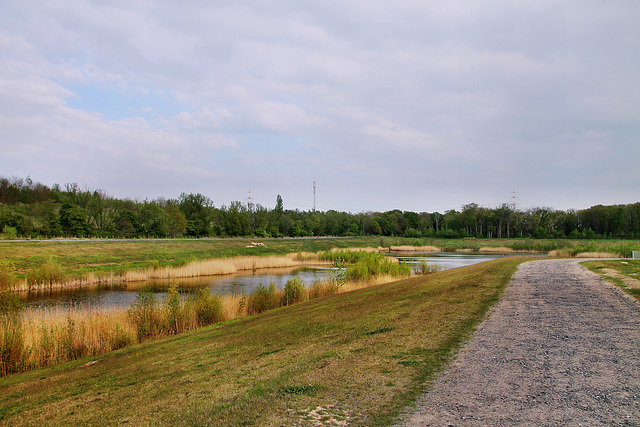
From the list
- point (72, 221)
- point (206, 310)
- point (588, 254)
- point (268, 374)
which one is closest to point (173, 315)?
point (206, 310)

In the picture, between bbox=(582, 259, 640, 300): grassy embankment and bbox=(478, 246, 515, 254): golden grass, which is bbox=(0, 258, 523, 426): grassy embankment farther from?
bbox=(478, 246, 515, 254): golden grass

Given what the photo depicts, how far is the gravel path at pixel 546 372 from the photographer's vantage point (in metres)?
4.27

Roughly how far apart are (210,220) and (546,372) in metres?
84.0

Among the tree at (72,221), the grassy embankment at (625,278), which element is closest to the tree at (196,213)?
the tree at (72,221)

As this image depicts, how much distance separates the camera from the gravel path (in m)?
4.27

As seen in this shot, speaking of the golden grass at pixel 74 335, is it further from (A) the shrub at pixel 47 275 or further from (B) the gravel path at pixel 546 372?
(A) the shrub at pixel 47 275

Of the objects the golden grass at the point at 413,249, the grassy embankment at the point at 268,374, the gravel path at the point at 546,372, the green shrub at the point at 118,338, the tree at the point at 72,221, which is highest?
the tree at the point at 72,221

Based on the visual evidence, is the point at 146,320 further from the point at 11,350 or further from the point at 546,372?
the point at 546,372

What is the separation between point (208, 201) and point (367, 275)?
72580mm

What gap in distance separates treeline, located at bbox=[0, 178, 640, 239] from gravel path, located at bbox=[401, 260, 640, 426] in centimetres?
5554

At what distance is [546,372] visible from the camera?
5547 mm

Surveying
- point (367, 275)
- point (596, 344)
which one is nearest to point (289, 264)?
point (367, 275)

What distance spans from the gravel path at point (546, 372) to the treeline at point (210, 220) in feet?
182

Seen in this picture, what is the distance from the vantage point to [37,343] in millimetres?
11680
